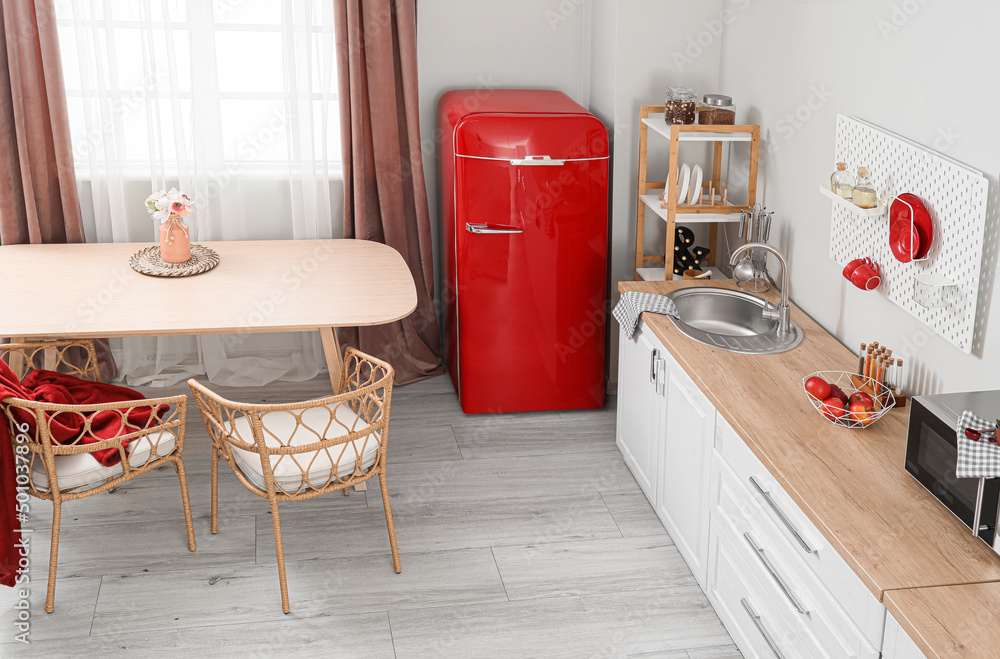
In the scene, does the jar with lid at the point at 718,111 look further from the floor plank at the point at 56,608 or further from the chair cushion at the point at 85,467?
the floor plank at the point at 56,608

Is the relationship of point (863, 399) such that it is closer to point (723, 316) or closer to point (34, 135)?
point (723, 316)

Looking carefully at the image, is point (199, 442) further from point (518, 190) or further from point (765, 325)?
point (765, 325)

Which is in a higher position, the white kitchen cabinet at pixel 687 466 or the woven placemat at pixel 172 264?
the woven placemat at pixel 172 264

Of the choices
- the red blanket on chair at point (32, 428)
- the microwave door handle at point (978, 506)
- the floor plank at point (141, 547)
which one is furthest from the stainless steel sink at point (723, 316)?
the red blanket on chair at point (32, 428)

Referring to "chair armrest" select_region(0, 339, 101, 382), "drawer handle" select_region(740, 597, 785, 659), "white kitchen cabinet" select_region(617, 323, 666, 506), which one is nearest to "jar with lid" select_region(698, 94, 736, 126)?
"white kitchen cabinet" select_region(617, 323, 666, 506)

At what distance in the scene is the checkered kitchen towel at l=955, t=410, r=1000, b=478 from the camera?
1.81m

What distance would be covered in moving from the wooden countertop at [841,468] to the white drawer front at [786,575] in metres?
0.16

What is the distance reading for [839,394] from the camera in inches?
98.0

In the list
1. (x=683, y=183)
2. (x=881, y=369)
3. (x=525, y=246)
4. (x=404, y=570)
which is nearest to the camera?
(x=881, y=369)

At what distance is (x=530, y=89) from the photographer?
14.0ft

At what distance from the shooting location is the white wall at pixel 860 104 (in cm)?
224

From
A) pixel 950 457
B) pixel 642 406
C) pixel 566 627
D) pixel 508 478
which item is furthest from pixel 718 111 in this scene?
pixel 566 627

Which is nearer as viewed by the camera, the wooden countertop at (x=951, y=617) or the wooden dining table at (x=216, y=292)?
the wooden countertop at (x=951, y=617)

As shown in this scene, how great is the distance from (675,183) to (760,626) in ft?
5.30
